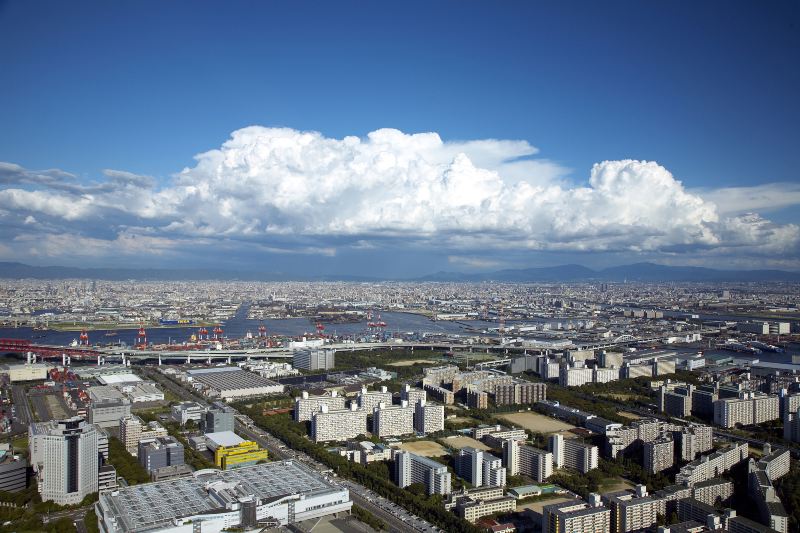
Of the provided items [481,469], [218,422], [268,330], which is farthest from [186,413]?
[268,330]

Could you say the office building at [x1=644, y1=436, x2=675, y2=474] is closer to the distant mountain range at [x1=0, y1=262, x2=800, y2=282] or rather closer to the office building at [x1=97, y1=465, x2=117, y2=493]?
the office building at [x1=97, y1=465, x2=117, y2=493]

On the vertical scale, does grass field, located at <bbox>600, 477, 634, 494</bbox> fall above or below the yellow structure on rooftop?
below

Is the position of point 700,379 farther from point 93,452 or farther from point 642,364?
point 93,452

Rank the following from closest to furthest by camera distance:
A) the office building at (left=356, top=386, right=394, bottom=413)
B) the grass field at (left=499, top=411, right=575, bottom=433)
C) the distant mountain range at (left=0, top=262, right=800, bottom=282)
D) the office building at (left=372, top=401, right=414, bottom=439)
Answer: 1. the office building at (left=372, top=401, right=414, bottom=439)
2. the grass field at (left=499, top=411, right=575, bottom=433)
3. the office building at (left=356, top=386, right=394, bottom=413)
4. the distant mountain range at (left=0, top=262, right=800, bottom=282)

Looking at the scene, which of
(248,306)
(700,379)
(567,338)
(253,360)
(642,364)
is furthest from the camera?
(248,306)

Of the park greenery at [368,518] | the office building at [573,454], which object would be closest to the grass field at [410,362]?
the office building at [573,454]

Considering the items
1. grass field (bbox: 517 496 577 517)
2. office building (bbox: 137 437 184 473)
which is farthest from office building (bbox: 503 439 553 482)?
office building (bbox: 137 437 184 473)

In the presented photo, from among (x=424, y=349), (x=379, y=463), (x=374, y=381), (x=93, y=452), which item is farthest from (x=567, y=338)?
(x=93, y=452)

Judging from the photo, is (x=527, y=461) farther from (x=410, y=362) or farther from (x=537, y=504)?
(x=410, y=362)
